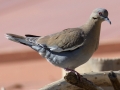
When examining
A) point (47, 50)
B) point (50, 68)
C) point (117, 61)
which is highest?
point (47, 50)

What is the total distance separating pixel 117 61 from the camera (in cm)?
223

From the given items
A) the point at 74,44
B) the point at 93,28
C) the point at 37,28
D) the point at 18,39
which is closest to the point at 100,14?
the point at 93,28

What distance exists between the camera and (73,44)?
6.73 ft

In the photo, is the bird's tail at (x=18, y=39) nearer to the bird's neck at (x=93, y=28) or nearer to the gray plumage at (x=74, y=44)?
the gray plumage at (x=74, y=44)

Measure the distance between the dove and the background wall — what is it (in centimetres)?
90

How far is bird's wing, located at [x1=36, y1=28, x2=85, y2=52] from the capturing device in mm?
2033

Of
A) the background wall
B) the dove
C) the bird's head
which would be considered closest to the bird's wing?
the dove

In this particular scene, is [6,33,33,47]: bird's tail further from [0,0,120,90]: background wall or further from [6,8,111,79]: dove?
[0,0,120,90]: background wall

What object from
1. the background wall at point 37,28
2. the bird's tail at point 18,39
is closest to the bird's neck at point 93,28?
the bird's tail at point 18,39

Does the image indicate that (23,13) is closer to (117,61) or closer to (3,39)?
(3,39)

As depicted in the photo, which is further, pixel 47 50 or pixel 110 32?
pixel 110 32

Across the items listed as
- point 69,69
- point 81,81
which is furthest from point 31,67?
point 81,81

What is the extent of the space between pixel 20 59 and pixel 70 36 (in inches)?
55.8

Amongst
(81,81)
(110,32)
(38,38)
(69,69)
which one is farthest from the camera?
(110,32)
